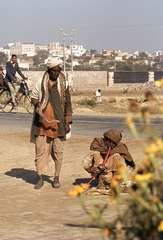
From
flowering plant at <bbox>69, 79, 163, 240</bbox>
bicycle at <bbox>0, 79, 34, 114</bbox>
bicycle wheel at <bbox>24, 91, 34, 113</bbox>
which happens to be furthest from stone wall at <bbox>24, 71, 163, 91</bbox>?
flowering plant at <bbox>69, 79, 163, 240</bbox>

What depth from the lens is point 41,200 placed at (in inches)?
337

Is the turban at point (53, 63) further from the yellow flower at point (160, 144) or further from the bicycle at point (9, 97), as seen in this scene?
the bicycle at point (9, 97)

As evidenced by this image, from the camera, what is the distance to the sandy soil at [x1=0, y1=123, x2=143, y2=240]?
261 inches

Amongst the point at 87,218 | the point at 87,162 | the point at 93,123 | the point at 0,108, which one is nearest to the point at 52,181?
the point at 87,162

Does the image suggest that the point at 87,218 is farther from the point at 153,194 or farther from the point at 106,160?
the point at 153,194

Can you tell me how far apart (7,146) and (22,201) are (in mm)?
4876

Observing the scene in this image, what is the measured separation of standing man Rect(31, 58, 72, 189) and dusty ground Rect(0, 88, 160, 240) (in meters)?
0.47

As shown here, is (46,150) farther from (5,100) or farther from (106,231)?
(5,100)

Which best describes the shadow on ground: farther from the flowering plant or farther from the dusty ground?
the flowering plant

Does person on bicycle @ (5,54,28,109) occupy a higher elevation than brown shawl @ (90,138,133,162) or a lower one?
lower

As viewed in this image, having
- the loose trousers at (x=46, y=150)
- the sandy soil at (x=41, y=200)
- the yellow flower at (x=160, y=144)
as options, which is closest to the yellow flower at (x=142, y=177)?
the yellow flower at (x=160, y=144)

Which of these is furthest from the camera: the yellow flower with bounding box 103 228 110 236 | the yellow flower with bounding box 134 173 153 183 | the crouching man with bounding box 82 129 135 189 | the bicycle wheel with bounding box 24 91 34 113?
the bicycle wheel with bounding box 24 91 34 113

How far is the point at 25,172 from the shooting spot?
36.0ft

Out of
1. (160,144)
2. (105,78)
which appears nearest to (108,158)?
(160,144)
